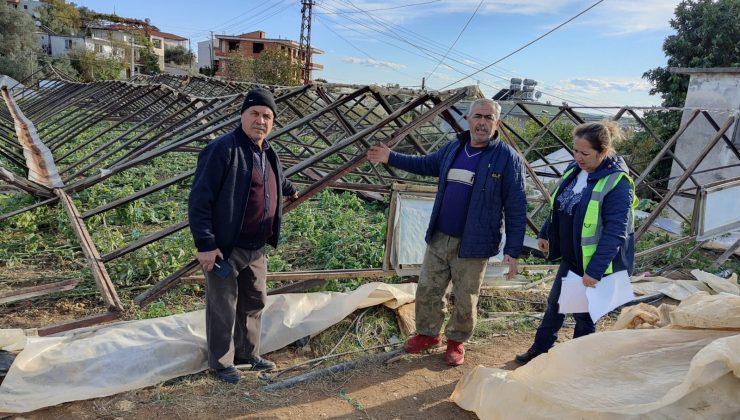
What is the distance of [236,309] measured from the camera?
3275 mm

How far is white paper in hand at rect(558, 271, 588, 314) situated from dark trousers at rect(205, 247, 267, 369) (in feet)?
6.30

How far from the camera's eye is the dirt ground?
9.28ft

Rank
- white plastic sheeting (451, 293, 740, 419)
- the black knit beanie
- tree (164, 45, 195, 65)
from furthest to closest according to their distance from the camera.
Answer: tree (164, 45, 195, 65) → the black knit beanie → white plastic sheeting (451, 293, 740, 419)

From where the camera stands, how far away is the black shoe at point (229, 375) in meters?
3.13

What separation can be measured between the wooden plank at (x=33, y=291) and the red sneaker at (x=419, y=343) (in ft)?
8.92

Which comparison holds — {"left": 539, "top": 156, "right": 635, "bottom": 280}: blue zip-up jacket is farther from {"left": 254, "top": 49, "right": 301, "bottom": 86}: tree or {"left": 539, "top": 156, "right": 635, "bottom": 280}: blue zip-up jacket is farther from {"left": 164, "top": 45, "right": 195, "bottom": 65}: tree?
{"left": 164, "top": 45, "right": 195, "bottom": 65}: tree

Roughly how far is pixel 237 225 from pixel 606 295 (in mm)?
2205

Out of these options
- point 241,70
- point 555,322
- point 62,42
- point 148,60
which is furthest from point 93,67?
point 555,322

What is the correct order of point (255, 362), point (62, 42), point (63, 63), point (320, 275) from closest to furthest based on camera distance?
point (255, 362)
point (320, 275)
point (63, 63)
point (62, 42)

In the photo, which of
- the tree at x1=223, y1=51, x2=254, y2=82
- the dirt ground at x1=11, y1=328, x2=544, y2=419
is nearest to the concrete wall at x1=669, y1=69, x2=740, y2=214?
the dirt ground at x1=11, y1=328, x2=544, y2=419

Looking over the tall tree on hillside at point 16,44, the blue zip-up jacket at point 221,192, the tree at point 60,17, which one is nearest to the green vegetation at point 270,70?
the tall tree on hillside at point 16,44

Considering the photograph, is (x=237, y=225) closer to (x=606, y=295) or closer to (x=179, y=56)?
Answer: (x=606, y=295)

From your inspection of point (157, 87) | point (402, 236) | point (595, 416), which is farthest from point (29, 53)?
point (595, 416)

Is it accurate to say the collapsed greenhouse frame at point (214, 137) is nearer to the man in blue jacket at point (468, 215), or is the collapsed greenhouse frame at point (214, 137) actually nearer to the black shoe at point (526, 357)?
the man in blue jacket at point (468, 215)
